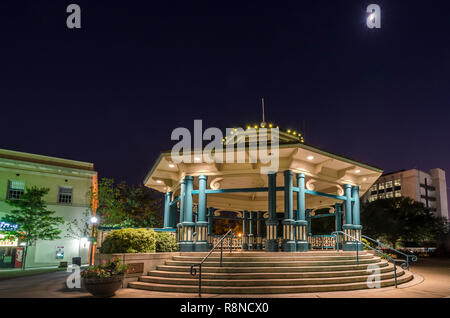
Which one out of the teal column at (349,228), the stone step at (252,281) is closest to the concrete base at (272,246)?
the stone step at (252,281)

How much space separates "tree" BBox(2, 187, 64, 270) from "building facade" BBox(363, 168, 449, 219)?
299 feet

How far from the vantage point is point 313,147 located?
15383 millimetres

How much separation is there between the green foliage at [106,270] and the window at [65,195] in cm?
2354

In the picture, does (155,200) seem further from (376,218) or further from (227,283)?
(227,283)

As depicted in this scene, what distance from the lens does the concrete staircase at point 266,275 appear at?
11438 mm

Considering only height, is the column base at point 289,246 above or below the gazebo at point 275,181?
below

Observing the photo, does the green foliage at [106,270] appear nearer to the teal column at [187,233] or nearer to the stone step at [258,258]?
the stone step at [258,258]

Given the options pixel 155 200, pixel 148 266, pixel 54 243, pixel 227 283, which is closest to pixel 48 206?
pixel 54 243

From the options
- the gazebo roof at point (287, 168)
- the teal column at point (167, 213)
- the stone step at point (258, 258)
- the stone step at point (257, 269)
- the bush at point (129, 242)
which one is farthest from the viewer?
the teal column at point (167, 213)

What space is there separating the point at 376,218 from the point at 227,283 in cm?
4259

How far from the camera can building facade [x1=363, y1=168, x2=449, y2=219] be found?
323 feet

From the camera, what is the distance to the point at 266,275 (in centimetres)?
1199

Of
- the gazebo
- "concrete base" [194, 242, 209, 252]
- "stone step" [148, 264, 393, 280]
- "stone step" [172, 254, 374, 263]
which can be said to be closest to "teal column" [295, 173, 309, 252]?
the gazebo
